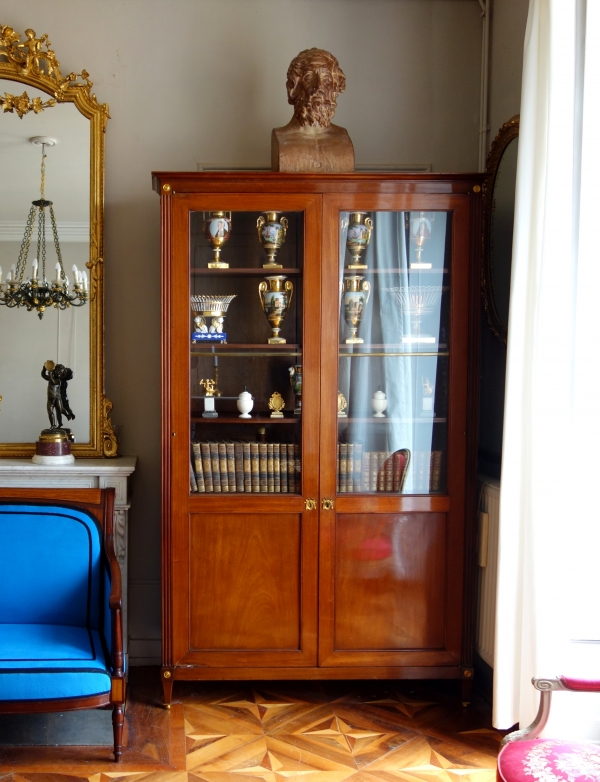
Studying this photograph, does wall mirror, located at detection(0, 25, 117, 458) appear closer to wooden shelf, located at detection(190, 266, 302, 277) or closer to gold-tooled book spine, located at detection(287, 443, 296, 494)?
wooden shelf, located at detection(190, 266, 302, 277)

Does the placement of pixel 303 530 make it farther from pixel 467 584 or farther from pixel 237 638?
pixel 467 584

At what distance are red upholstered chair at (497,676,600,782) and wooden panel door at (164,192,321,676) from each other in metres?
1.11

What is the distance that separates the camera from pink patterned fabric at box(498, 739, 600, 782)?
1507 millimetres

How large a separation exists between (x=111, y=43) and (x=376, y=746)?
3.15 m

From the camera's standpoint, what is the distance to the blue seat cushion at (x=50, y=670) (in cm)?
221

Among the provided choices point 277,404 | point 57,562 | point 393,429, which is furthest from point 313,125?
point 57,562

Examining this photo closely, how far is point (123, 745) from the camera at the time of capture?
2.39 m

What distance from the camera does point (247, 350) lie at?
2.75 m

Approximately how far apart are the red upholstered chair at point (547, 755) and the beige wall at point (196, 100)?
6.28 feet

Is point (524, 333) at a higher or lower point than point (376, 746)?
higher

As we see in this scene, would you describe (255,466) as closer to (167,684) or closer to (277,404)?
(277,404)

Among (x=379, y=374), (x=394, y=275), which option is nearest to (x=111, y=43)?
(x=394, y=275)

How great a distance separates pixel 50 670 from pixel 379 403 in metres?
1.53

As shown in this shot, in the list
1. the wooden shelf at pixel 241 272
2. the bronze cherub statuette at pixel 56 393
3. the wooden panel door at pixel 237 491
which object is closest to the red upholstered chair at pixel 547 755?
the wooden panel door at pixel 237 491
